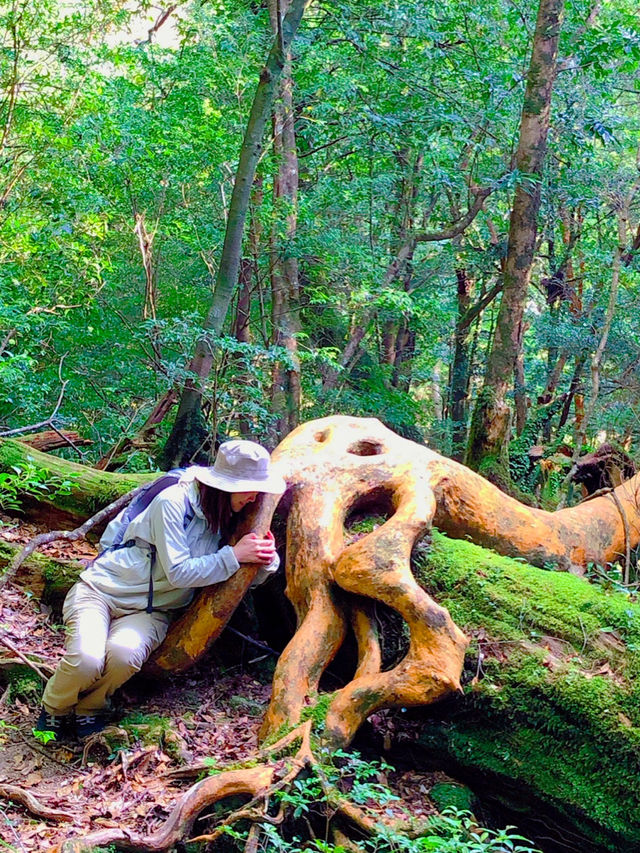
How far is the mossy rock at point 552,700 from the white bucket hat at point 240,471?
1.36 metres

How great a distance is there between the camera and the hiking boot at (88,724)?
13.9 ft

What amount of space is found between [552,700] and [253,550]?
1901 mm

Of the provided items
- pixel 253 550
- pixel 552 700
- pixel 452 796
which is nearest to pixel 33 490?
pixel 253 550

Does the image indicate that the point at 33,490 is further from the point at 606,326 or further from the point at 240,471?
the point at 606,326

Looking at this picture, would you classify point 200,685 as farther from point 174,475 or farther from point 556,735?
point 556,735

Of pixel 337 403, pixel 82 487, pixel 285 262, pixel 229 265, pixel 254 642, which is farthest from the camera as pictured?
pixel 337 403

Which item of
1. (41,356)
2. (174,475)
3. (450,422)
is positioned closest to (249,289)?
(41,356)

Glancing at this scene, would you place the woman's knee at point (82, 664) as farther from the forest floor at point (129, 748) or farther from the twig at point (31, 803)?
the twig at point (31, 803)

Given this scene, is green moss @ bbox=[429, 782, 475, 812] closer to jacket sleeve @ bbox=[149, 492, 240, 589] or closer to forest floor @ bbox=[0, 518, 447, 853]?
forest floor @ bbox=[0, 518, 447, 853]

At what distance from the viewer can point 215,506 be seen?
446 cm

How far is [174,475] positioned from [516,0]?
36.5ft

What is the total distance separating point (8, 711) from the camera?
175 inches

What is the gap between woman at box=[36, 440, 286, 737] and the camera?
4242mm

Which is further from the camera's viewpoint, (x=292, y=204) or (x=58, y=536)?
(x=292, y=204)
